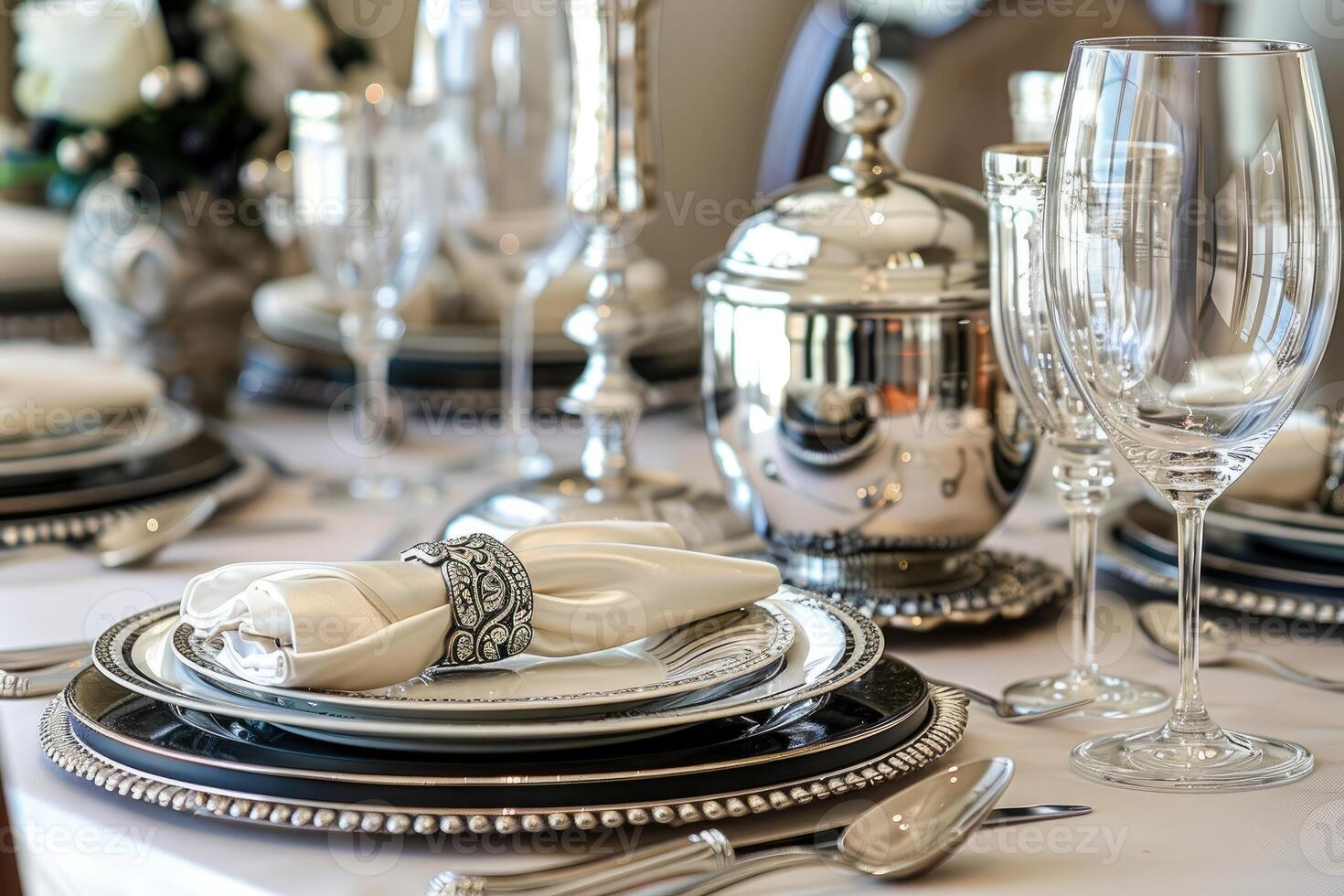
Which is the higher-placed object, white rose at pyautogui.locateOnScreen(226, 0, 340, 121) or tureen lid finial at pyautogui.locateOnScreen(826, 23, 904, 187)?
white rose at pyautogui.locateOnScreen(226, 0, 340, 121)

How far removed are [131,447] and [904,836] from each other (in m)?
0.64

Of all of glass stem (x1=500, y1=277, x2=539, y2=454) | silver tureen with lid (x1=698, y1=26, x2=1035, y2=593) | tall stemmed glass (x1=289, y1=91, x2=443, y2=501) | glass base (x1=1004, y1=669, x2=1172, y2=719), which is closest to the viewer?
glass base (x1=1004, y1=669, x2=1172, y2=719)

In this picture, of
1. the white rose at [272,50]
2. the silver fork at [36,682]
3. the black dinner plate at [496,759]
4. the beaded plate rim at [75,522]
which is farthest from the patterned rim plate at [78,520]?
the white rose at [272,50]

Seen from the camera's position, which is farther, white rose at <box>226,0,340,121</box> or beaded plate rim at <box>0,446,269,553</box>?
white rose at <box>226,0,340,121</box>

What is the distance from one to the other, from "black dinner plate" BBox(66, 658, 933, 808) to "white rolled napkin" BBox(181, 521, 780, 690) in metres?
0.03

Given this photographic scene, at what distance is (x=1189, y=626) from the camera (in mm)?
616

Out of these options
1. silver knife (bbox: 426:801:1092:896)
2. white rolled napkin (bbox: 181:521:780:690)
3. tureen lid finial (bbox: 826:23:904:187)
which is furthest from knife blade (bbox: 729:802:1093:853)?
tureen lid finial (bbox: 826:23:904:187)

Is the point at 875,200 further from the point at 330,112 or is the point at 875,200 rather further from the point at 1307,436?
the point at 330,112

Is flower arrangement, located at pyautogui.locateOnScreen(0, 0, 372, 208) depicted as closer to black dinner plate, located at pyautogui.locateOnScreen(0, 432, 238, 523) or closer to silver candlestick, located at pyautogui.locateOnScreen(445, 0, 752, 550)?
black dinner plate, located at pyautogui.locateOnScreen(0, 432, 238, 523)

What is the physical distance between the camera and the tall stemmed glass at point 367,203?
108cm

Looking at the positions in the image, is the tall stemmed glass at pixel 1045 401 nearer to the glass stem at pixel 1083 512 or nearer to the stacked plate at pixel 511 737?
the glass stem at pixel 1083 512

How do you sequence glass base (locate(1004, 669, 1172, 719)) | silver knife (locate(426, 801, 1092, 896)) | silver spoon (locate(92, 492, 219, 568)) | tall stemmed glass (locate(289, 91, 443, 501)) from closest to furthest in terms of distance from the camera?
silver knife (locate(426, 801, 1092, 896)) → glass base (locate(1004, 669, 1172, 719)) → silver spoon (locate(92, 492, 219, 568)) → tall stemmed glass (locate(289, 91, 443, 501))

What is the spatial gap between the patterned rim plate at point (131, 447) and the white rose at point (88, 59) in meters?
0.28

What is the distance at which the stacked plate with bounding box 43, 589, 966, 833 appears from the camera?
516mm
